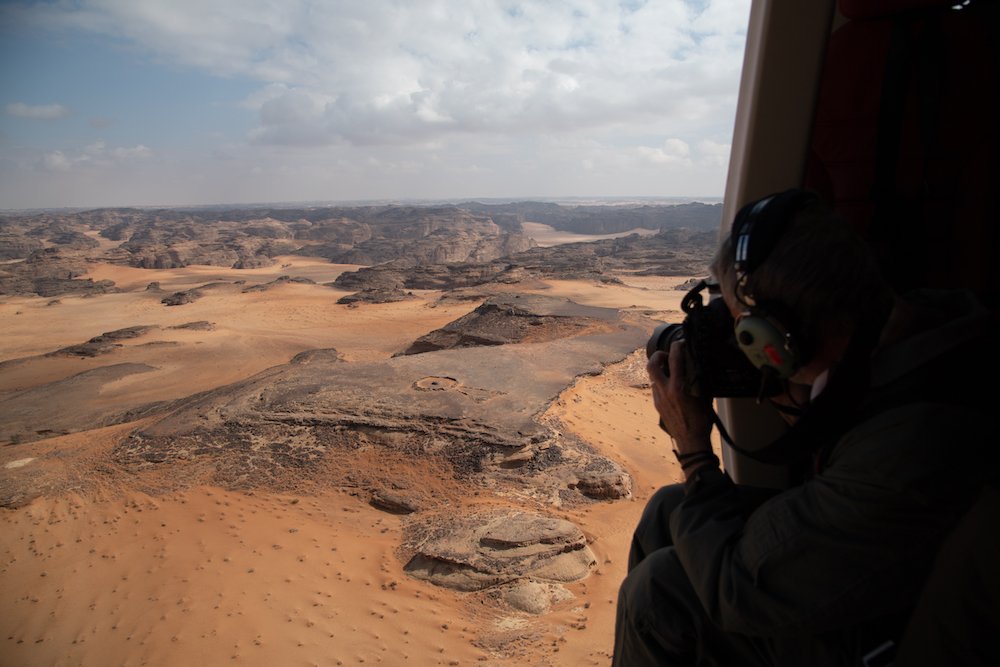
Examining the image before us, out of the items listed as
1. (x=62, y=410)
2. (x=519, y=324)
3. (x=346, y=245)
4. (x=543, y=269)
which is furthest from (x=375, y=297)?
(x=346, y=245)

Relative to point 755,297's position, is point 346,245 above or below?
below

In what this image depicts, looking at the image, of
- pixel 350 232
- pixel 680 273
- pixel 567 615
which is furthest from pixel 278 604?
pixel 350 232

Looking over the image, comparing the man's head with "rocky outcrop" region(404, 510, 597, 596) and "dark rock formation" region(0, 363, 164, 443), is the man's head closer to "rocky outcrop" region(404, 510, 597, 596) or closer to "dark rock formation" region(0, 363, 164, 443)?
"rocky outcrop" region(404, 510, 597, 596)

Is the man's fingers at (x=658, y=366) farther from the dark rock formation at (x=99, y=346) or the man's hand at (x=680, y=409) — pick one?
the dark rock formation at (x=99, y=346)

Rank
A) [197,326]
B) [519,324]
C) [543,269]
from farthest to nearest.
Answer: [543,269] → [197,326] → [519,324]

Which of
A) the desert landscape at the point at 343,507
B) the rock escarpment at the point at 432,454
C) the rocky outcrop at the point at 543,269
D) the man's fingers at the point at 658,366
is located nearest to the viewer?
the man's fingers at the point at 658,366

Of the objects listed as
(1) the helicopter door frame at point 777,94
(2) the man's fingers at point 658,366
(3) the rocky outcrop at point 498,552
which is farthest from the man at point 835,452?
(3) the rocky outcrop at point 498,552

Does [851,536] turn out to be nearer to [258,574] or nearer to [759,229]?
[759,229]

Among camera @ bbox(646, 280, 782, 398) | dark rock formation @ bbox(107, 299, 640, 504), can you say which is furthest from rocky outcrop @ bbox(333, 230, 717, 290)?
camera @ bbox(646, 280, 782, 398)
